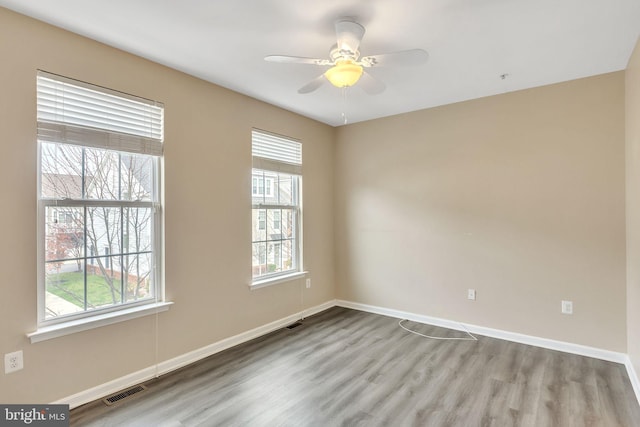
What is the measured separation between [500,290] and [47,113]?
4.25 meters

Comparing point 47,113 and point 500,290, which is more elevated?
point 47,113

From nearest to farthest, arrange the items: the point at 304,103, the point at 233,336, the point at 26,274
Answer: the point at 26,274 → the point at 233,336 → the point at 304,103

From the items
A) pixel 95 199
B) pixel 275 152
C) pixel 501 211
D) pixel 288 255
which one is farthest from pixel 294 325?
pixel 501 211

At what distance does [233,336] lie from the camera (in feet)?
10.9

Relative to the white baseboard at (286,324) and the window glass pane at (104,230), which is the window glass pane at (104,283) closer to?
the window glass pane at (104,230)

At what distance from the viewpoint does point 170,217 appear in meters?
2.82

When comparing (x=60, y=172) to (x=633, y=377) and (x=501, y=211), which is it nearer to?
(x=501, y=211)

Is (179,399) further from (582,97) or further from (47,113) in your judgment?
(582,97)

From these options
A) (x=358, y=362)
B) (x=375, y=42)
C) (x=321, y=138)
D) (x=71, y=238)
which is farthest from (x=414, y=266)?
(x=71, y=238)

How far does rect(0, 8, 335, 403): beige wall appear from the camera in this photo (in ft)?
6.66

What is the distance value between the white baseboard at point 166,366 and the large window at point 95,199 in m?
0.54

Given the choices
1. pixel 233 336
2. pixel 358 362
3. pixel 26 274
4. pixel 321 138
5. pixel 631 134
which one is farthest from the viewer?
pixel 321 138

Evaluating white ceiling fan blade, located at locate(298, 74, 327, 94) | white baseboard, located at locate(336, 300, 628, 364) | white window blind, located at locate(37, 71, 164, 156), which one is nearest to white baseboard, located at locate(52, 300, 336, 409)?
white baseboard, located at locate(336, 300, 628, 364)

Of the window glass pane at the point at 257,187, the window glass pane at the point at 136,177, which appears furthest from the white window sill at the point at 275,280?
the window glass pane at the point at 136,177
